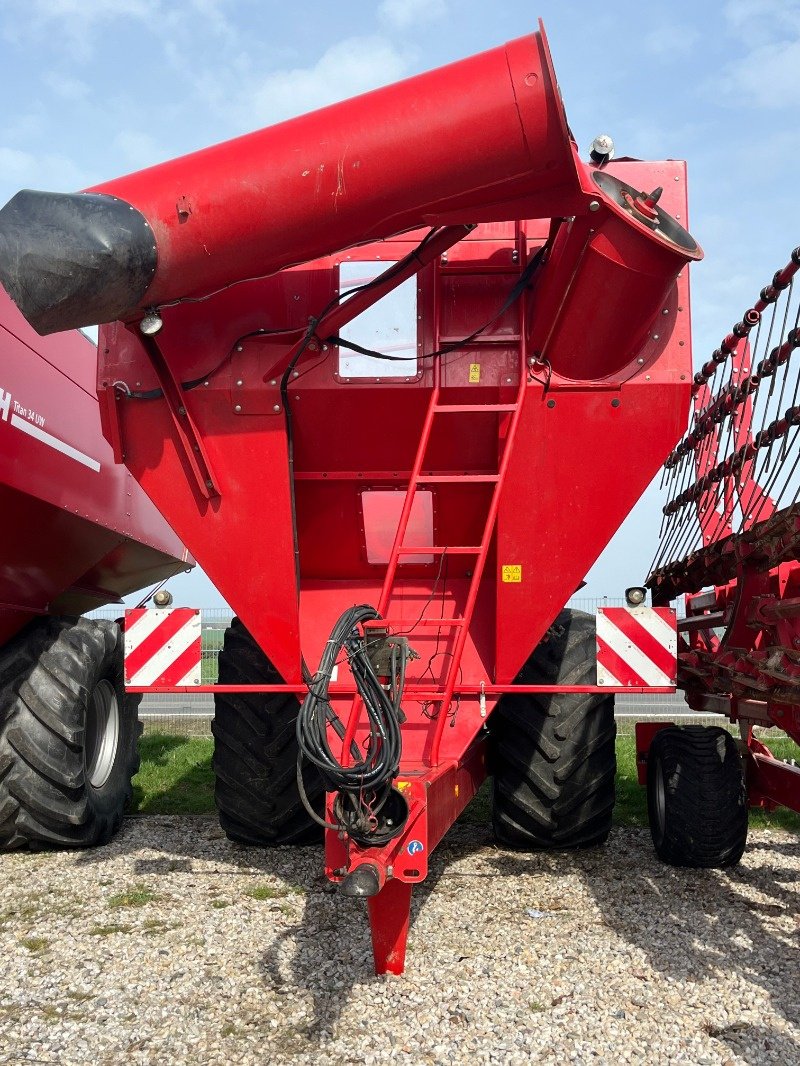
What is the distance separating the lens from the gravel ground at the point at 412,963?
280 centimetres

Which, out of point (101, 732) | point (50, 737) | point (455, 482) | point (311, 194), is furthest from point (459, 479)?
point (101, 732)

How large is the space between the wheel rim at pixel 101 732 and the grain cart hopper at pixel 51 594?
12mm

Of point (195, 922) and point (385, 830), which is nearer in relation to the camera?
point (385, 830)

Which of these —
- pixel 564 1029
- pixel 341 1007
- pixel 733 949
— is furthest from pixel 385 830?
pixel 733 949

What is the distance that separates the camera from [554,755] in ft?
15.0

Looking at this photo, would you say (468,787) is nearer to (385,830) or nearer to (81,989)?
(385,830)

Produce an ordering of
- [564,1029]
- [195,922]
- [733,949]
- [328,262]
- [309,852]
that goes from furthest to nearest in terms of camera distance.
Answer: [309,852], [328,262], [195,922], [733,949], [564,1029]

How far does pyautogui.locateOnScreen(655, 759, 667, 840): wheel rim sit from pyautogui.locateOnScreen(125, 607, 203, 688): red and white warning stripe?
95.2 inches

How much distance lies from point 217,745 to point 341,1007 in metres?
2.00

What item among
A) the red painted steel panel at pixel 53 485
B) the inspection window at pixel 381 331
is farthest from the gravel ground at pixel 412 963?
the inspection window at pixel 381 331

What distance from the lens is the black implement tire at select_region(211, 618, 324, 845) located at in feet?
15.4

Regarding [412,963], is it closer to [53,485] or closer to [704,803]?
[704,803]

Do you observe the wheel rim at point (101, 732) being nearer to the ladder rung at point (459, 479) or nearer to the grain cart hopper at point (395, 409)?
the grain cart hopper at point (395, 409)

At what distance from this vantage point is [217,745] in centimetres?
481
